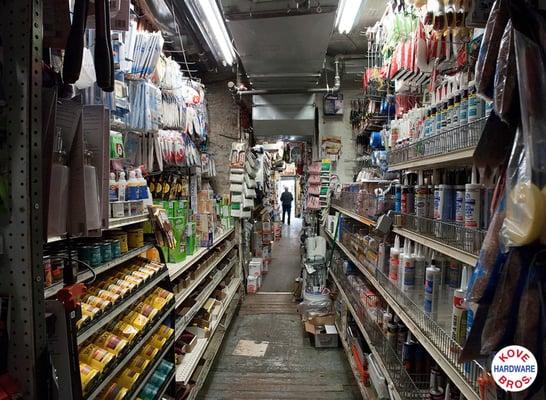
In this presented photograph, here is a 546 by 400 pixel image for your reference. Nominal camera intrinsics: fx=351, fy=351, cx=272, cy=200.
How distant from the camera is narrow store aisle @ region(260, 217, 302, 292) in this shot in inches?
275

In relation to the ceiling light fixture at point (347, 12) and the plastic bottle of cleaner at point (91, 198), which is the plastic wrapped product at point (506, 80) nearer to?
the plastic bottle of cleaner at point (91, 198)

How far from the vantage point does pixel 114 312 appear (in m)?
1.80

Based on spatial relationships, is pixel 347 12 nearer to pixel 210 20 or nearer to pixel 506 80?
pixel 210 20

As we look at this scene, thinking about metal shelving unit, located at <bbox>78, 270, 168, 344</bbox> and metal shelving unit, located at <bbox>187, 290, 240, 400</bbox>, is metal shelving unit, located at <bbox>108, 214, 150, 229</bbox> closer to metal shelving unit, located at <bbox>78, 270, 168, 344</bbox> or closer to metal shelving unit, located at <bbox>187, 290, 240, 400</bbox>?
metal shelving unit, located at <bbox>78, 270, 168, 344</bbox>

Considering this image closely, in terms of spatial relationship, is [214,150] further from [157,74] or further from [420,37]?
[420,37]

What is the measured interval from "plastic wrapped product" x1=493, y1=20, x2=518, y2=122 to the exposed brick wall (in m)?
5.08

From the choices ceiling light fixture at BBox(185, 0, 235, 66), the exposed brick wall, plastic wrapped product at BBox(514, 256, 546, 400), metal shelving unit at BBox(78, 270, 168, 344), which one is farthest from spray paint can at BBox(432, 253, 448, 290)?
the exposed brick wall

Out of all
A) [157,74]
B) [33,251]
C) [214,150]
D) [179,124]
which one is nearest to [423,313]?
[33,251]

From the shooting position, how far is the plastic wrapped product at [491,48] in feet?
3.07

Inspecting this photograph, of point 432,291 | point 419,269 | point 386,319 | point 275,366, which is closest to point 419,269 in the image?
point 419,269

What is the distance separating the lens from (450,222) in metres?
1.64

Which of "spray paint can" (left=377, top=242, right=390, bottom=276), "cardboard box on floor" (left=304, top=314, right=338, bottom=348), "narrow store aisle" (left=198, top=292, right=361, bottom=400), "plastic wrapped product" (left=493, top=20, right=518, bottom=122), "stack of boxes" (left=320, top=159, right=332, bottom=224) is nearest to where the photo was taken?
"plastic wrapped product" (left=493, top=20, right=518, bottom=122)

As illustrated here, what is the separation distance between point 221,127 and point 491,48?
510 centimetres

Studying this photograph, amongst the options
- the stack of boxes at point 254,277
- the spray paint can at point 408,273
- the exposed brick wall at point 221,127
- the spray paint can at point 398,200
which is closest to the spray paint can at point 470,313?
the spray paint can at point 408,273
